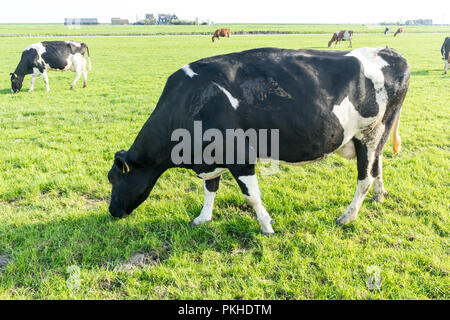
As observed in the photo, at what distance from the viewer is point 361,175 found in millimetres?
4102

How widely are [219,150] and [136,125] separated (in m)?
5.19

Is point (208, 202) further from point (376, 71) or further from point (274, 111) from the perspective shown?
point (376, 71)

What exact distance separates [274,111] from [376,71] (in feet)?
4.42

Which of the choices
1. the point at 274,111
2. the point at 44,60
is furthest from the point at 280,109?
the point at 44,60

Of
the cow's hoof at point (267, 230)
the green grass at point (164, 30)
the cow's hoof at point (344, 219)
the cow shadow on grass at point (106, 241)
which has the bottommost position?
the cow shadow on grass at point (106, 241)

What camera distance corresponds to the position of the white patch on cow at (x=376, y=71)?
3.71 m

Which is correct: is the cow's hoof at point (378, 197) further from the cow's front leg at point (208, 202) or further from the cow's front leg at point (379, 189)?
the cow's front leg at point (208, 202)

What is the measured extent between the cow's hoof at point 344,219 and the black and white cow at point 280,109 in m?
0.01

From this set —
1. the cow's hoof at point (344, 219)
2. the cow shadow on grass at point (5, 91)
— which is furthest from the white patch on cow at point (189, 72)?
the cow shadow on grass at point (5, 91)

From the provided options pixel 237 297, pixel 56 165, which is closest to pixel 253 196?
pixel 237 297

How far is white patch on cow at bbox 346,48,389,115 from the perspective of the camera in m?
3.71

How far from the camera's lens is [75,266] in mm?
3418
